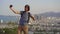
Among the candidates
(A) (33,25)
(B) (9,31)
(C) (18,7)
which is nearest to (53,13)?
(A) (33,25)

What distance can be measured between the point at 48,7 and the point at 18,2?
262 millimetres

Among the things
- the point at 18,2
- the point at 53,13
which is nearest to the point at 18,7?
the point at 18,2

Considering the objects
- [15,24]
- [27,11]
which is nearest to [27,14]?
[27,11]

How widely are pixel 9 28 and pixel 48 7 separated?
1.24 ft

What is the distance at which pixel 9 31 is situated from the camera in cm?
142

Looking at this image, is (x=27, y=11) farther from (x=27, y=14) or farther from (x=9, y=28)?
(x=9, y=28)

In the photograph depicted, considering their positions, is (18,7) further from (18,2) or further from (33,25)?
(33,25)

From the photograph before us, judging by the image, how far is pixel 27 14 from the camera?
1393 mm

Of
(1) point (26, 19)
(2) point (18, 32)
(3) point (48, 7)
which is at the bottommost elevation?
(2) point (18, 32)

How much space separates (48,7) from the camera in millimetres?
1461

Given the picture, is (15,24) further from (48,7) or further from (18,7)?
(48,7)

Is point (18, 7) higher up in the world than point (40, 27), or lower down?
higher up

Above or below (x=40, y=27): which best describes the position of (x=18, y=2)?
above

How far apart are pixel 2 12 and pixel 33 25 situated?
285 mm
